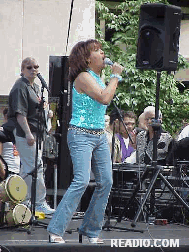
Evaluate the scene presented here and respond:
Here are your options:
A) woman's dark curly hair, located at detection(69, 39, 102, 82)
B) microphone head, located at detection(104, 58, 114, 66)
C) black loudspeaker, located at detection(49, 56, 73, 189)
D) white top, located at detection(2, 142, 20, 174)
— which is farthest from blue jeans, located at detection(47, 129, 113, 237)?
black loudspeaker, located at detection(49, 56, 73, 189)

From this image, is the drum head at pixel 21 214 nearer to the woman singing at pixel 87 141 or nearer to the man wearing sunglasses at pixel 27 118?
the man wearing sunglasses at pixel 27 118

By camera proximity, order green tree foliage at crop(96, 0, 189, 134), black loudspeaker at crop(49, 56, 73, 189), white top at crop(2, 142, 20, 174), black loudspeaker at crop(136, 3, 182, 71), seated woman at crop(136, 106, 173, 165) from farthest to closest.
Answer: green tree foliage at crop(96, 0, 189, 134) → black loudspeaker at crop(49, 56, 73, 189) → white top at crop(2, 142, 20, 174) → seated woman at crop(136, 106, 173, 165) → black loudspeaker at crop(136, 3, 182, 71)

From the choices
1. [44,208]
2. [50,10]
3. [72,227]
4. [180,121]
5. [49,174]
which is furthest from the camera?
[180,121]

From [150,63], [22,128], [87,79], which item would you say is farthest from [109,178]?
[22,128]

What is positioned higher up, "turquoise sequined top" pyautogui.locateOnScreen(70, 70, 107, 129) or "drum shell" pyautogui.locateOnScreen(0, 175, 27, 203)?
"turquoise sequined top" pyautogui.locateOnScreen(70, 70, 107, 129)

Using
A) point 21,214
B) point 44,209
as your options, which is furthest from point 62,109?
point 21,214

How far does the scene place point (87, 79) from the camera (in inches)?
267

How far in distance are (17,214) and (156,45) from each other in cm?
235

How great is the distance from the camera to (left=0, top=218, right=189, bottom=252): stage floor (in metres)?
6.80

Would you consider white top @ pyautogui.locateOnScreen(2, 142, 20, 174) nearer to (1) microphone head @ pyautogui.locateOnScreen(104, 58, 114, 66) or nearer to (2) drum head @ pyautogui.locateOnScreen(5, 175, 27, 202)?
(2) drum head @ pyautogui.locateOnScreen(5, 175, 27, 202)

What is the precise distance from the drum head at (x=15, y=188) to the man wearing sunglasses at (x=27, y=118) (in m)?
0.24

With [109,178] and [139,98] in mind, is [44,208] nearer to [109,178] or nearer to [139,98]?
[109,178]

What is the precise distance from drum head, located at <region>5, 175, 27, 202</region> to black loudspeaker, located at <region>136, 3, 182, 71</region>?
6.17ft

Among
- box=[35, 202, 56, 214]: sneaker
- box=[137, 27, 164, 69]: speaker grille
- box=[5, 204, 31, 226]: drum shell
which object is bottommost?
box=[35, 202, 56, 214]: sneaker
